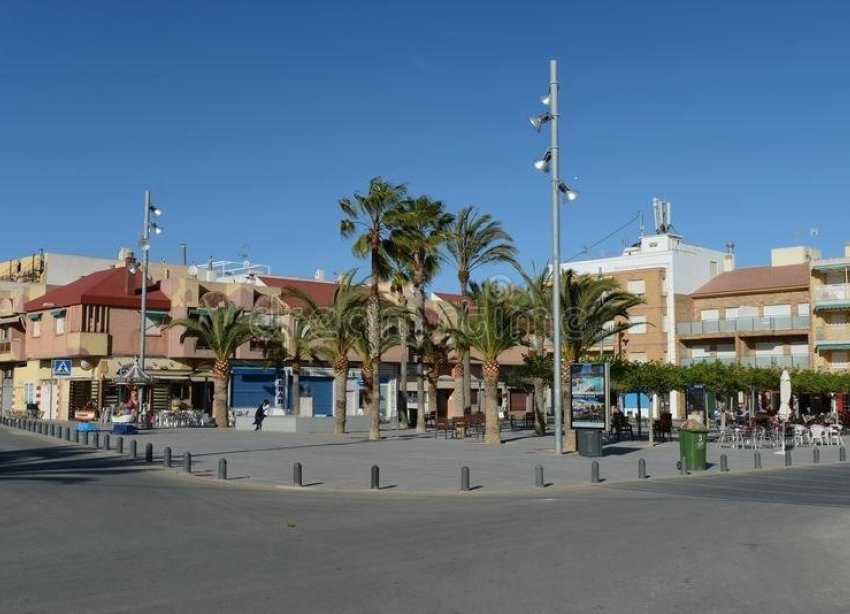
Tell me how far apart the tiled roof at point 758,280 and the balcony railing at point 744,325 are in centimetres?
242

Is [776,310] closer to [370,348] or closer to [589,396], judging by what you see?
[370,348]

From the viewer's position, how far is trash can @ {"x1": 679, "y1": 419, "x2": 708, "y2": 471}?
22.7 meters

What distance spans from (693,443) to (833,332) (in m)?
41.8

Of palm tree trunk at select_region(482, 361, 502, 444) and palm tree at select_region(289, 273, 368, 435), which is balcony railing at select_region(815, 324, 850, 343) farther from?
palm tree trunk at select_region(482, 361, 502, 444)

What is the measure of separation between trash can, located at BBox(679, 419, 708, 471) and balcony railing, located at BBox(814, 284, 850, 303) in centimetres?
4098

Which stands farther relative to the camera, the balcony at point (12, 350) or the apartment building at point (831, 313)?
the apartment building at point (831, 313)

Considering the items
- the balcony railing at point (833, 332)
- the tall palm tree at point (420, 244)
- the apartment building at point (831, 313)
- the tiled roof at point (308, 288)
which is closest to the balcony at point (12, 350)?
the tiled roof at point (308, 288)

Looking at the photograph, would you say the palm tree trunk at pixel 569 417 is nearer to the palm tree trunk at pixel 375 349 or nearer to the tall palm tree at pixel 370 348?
the tall palm tree at pixel 370 348

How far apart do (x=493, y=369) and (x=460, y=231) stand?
39.9 feet

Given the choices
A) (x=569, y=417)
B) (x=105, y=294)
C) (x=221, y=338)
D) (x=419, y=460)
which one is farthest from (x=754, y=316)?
(x=419, y=460)

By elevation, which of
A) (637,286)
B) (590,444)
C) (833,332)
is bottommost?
(590,444)

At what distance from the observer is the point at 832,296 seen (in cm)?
5919

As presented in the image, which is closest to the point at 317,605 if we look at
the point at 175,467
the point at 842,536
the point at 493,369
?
the point at 842,536

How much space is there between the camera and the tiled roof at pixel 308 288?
61.5 metres
